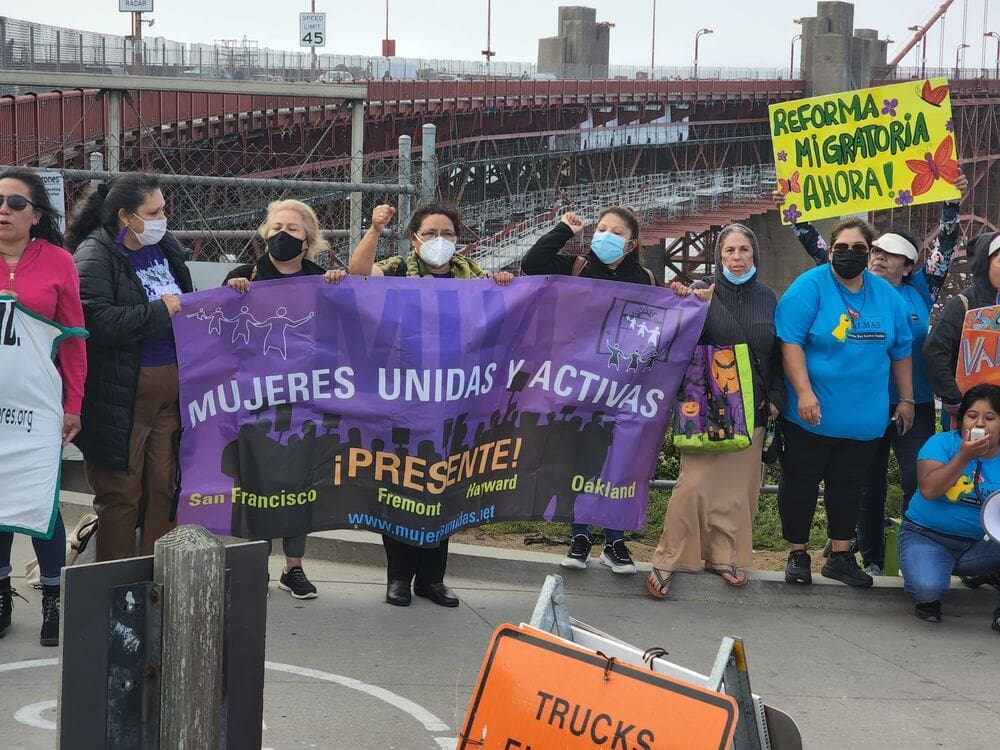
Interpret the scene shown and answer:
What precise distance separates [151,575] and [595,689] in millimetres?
1340

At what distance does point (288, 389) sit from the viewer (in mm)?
5898

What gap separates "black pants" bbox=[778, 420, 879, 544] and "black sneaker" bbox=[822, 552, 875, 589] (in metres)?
0.11

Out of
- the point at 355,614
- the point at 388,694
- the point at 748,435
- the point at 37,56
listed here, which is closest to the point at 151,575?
the point at 388,694

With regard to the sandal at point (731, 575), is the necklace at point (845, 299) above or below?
above

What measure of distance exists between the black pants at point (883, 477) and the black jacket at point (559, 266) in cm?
156

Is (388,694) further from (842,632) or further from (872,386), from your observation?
(872,386)

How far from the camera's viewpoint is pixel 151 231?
215 inches

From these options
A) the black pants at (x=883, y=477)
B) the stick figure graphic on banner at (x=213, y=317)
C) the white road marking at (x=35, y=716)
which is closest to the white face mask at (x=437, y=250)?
the stick figure graphic on banner at (x=213, y=317)

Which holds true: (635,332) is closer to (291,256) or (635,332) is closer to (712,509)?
(712,509)

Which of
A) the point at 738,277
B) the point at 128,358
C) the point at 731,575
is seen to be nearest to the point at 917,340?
the point at 738,277

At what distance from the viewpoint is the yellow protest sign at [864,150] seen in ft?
23.9

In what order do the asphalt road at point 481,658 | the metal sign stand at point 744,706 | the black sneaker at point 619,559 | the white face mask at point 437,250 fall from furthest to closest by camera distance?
the black sneaker at point 619,559 → the white face mask at point 437,250 → the asphalt road at point 481,658 → the metal sign stand at point 744,706

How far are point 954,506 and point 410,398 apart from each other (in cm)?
262

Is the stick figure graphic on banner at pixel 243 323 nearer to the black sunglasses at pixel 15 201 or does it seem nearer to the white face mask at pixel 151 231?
the white face mask at pixel 151 231
